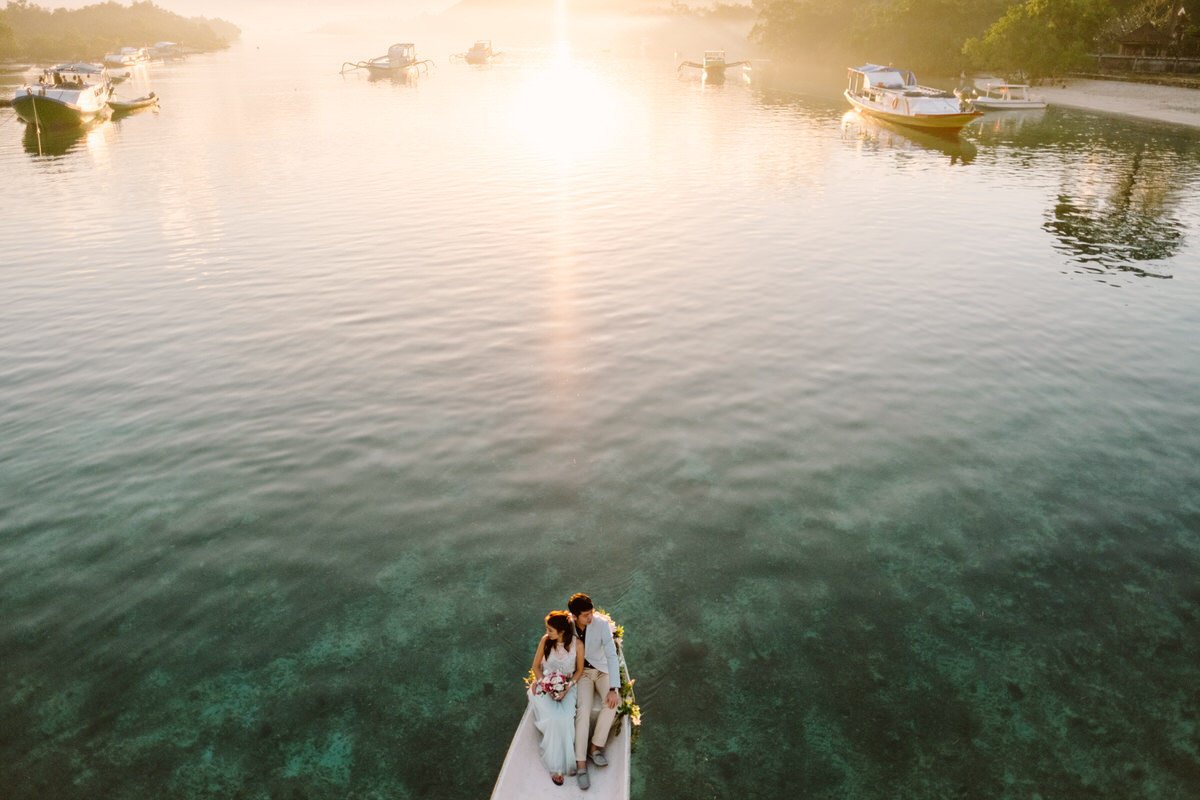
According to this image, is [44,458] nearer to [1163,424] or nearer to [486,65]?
[1163,424]

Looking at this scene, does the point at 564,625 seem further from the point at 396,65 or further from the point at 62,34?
the point at 62,34

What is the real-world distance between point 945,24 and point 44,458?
420 ft

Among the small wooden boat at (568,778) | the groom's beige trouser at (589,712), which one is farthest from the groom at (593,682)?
the small wooden boat at (568,778)

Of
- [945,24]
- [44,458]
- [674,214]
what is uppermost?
[945,24]

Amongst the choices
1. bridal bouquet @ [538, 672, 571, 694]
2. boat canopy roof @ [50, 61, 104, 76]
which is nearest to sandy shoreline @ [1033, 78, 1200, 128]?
bridal bouquet @ [538, 672, 571, 694]

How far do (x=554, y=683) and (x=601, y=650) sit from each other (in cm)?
67

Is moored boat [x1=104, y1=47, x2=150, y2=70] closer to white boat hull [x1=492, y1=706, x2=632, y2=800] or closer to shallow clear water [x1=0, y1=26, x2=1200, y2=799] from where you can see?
shallow clear water [x1=0, y1=26, x2=1200, y2=799]

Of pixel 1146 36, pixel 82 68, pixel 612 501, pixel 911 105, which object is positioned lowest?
pixel 612 501

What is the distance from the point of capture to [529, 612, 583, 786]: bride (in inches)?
320

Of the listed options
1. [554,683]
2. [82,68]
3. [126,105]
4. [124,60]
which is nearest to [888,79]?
[126,105]

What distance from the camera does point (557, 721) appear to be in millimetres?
8188

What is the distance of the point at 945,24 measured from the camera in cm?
10981

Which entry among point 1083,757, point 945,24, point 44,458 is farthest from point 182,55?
point 1083,757

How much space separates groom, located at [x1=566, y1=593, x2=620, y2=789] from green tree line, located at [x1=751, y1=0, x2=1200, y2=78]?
102 meters
